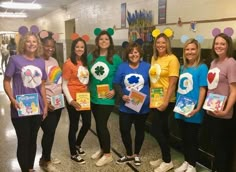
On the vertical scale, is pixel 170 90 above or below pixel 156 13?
below

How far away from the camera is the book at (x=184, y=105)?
2.41 metres

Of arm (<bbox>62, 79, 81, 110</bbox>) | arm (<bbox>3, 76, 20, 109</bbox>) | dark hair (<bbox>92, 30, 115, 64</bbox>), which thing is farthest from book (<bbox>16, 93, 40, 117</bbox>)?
dark hair (<bbox>92, 30, 115, 64</bbox>)

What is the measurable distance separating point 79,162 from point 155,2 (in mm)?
2573

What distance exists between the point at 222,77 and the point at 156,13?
2.14 meters

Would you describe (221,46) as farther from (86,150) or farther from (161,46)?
(86,150)

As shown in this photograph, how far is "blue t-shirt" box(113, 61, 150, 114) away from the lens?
2.65 meters

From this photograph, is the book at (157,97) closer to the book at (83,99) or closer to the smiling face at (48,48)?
the book at (83,99)

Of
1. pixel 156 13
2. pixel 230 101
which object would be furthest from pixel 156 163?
pixel 156 13

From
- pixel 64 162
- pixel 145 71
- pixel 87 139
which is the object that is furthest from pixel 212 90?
pixel 87 139

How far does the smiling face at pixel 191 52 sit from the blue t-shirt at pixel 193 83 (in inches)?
3.3

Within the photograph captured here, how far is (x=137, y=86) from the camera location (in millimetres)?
2668

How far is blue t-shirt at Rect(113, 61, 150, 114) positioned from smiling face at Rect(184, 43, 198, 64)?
1.40ft

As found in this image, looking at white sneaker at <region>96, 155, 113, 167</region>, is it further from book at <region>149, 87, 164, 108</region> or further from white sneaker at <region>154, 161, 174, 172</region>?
book at <region>149, 87, 164, 108</region>

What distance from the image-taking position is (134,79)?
104 inches
